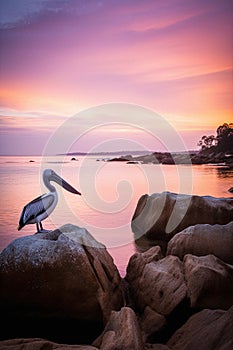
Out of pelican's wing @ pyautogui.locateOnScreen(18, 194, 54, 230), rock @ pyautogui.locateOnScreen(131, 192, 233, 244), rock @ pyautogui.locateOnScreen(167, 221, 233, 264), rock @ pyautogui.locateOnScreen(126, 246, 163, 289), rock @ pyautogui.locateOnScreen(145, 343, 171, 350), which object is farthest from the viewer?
rock @ pyautogui.locateOnScreen(131, 192, 233, 244)

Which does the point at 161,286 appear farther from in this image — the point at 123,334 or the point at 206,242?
the point at 206,242

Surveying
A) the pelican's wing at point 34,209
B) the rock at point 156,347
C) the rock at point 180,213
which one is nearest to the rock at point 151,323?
the rock at point 156,347

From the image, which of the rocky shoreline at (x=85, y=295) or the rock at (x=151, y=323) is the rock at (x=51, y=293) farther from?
the rock at (x=151, y=323)

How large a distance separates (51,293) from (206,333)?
159 centimetres

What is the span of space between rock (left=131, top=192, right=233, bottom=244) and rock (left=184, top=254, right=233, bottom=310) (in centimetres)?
336

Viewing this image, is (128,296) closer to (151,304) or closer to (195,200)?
(151,304)

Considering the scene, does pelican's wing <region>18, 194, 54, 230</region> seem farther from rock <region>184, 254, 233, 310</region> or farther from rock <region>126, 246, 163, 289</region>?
rock <region>184, 254, 233, 310</region>

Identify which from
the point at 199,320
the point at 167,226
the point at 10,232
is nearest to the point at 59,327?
the point at 199,320

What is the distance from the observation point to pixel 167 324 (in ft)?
11.2

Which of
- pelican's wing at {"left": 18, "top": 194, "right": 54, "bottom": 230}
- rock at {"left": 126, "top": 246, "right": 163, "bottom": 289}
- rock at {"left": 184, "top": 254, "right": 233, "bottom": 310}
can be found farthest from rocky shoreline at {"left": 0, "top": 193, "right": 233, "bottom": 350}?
pelican's wing at {"left": 18, "top": 194, "right": 54, "bottom": 230}

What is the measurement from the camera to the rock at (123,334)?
2.70 metres

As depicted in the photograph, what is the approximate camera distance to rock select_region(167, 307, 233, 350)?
2.49 metres

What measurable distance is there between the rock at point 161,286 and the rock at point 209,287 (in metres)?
0.12

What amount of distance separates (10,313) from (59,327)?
526 millimetres
